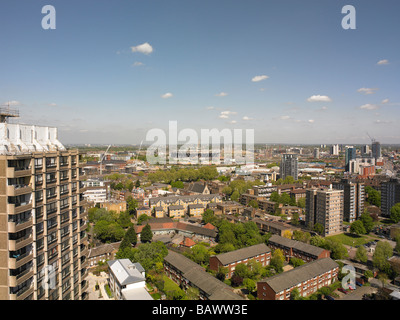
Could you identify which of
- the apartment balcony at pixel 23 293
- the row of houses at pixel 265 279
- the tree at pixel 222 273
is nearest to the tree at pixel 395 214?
the row of houses at pixel 265 279

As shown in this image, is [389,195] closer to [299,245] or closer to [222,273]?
[299,245]

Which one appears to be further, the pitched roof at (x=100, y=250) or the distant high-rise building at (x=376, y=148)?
the distant high-rise building at (x=376, y=148)

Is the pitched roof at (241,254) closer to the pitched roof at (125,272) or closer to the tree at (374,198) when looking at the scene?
the pitched roof at (125,272)

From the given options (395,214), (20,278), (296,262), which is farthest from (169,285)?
(395,214)

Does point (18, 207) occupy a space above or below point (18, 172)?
below
